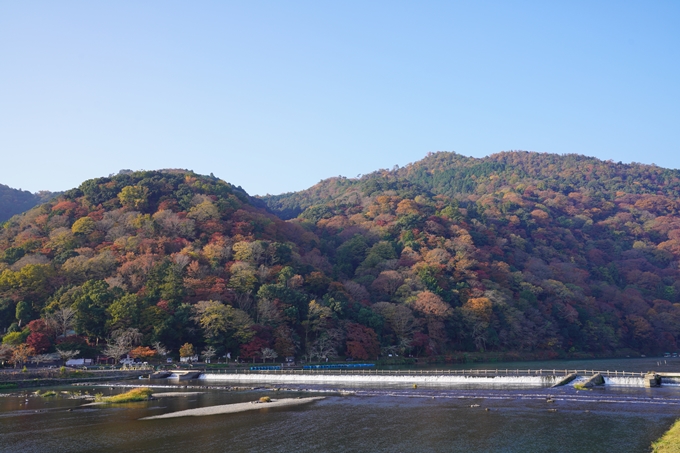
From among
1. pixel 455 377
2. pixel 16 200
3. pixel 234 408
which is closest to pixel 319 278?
pixel 455 377

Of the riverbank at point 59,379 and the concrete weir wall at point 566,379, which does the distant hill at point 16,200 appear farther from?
the concrete weir wall at point 566,379

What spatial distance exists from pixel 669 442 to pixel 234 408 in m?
25.7

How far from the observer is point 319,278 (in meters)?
Result: 81.6

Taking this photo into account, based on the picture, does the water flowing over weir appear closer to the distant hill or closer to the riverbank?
the riverbank

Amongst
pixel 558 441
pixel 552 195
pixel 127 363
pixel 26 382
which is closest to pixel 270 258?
pixel 127 363

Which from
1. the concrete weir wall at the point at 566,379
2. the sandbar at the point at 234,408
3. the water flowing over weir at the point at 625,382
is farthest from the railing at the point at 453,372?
the sandbar at the point at 234,408

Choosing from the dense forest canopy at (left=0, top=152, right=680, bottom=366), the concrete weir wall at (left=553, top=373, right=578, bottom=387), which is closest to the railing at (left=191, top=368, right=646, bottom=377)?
the concrete weir wall at (left=553, top=373, right=578, bottom=387)

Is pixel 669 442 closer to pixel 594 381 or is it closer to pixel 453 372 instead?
pixel 594 381

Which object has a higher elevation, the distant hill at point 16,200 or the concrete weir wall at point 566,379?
the distant hill at point 16,200

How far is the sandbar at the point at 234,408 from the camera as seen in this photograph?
34.8m

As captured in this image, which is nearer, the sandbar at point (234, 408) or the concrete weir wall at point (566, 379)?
the sandbar at point (234, 408)

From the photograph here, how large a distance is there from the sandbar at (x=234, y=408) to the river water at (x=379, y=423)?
49.7 inches

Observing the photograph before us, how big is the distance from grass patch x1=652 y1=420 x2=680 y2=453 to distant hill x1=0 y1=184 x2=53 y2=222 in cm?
15983

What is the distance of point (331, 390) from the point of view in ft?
151
